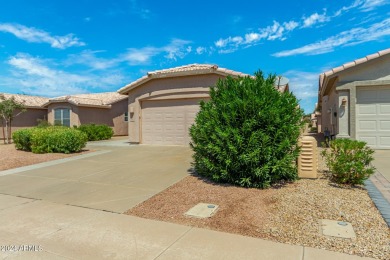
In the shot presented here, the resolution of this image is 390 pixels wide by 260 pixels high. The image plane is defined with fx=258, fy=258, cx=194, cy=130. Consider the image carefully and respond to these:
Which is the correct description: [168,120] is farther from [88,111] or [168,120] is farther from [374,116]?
[88,111]

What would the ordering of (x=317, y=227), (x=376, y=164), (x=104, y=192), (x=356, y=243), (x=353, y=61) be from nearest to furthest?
(x=356, y=243)
(x=317, y=227)
(x=104, y=192)
(x=376, y=164)
(x=353, y=61)

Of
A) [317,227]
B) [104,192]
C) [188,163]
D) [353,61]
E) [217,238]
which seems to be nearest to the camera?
[217,238]

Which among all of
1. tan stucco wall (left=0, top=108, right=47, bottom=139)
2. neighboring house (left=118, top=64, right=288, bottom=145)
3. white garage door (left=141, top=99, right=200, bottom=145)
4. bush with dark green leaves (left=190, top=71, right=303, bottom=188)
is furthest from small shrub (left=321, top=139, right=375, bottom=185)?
tan stucco wall (left=0, top=108, right=47, bottom=139)

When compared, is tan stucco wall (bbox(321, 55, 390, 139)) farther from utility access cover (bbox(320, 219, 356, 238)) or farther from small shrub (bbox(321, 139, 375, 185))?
utility access cover (bbox(320, 219, 356, 238))

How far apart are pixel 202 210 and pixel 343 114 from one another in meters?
9.58

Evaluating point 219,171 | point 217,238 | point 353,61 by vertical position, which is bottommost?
point 217,238

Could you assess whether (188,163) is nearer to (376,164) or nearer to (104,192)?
(104,192)

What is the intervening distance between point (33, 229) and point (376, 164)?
9.22 m

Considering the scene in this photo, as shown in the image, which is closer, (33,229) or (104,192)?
(33,229)

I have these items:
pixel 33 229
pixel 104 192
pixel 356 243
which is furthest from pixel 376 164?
pixel 33 229

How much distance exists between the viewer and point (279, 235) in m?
3.58

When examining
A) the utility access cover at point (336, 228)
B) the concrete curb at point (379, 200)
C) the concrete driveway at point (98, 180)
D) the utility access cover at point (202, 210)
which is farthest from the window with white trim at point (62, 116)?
the utility access cover at point (336, 228)

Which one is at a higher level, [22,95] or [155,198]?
[22,95]

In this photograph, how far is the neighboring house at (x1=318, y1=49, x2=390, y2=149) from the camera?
10.8 m
